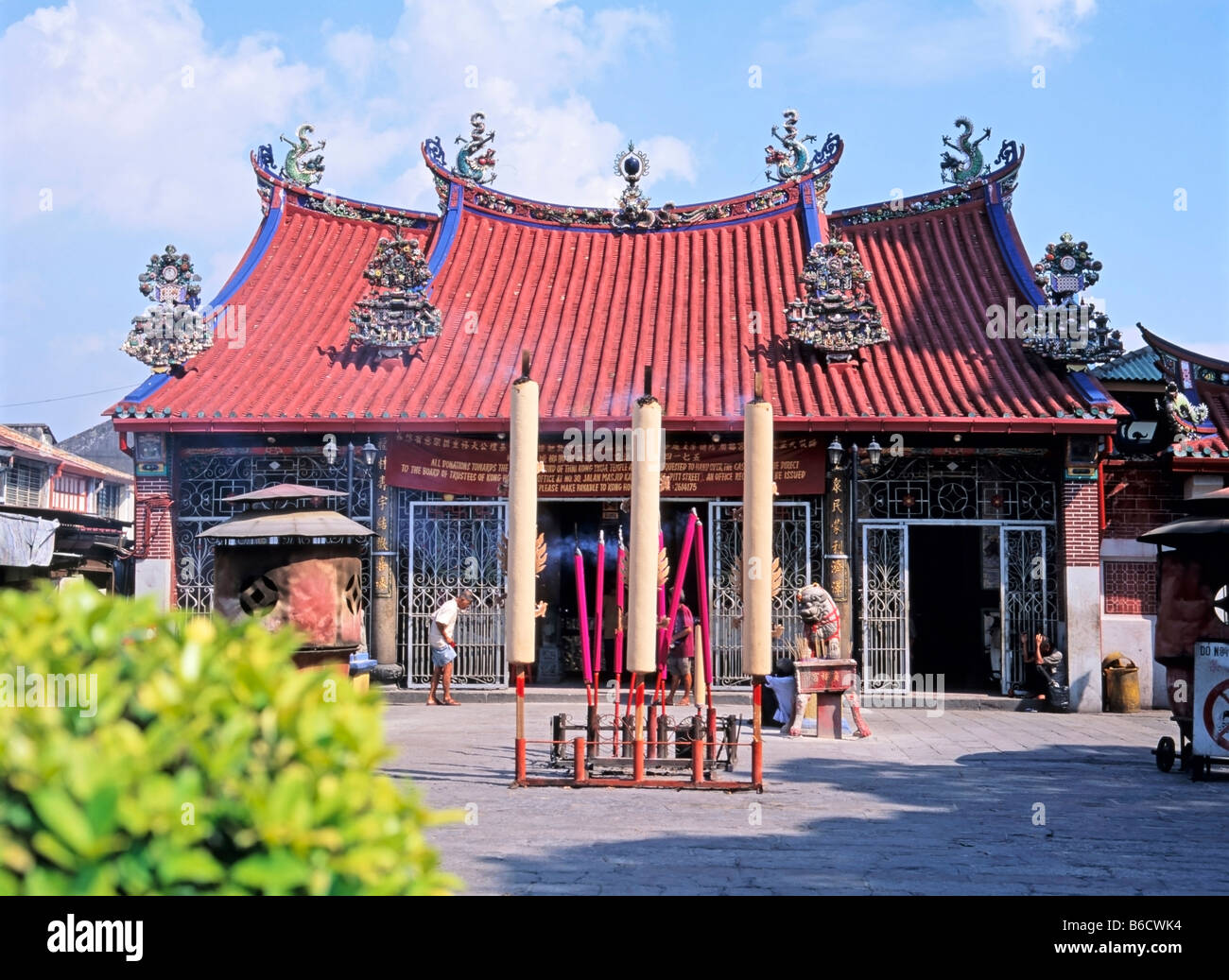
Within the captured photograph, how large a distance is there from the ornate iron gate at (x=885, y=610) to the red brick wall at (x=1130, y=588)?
8.47 ft

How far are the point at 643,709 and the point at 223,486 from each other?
Answer: 8.32 m

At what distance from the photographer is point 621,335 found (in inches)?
642

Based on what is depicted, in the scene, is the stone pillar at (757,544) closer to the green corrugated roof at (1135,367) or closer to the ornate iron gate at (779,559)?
the ornate iron gate at (779,559)

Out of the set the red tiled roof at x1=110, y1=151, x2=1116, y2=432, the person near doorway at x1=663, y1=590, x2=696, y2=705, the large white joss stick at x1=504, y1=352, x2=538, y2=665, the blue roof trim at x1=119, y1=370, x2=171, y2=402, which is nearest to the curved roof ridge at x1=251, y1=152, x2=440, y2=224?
the red tiled roof at x1=110, y1=151, x2=1116, y2=432

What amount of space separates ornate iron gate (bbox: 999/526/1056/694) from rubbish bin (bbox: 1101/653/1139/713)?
839 mm

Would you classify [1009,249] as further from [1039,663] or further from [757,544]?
[757,544]

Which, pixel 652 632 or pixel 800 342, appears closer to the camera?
pixel 652 632

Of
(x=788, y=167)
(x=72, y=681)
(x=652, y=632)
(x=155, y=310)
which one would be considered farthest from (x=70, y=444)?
(x=72, y=681)

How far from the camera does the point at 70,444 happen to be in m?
44.5

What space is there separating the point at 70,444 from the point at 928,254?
37046 mm

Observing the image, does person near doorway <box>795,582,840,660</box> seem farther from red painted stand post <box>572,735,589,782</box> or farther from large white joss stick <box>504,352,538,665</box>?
large white joss stick <box>504,352,538,665</box>
